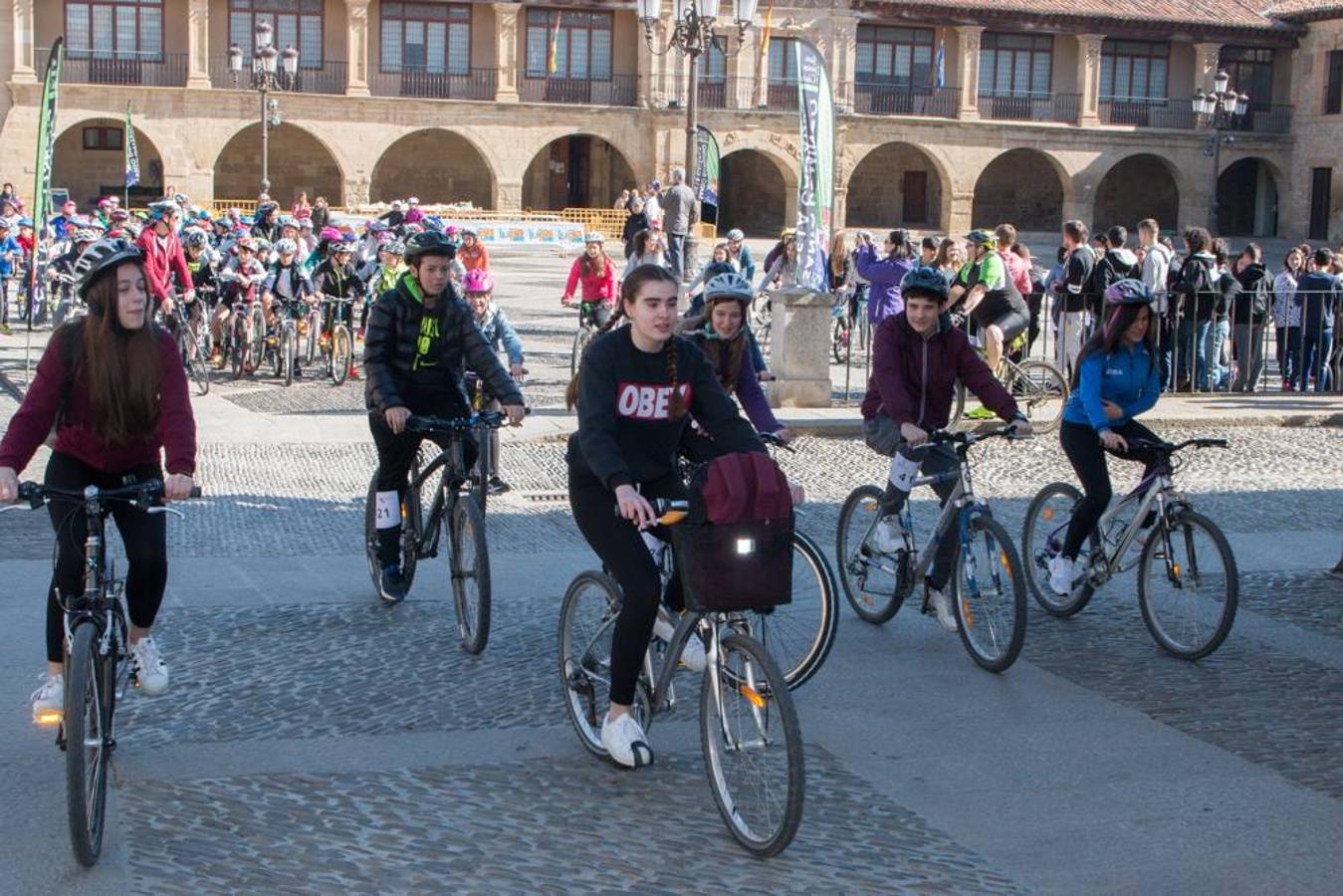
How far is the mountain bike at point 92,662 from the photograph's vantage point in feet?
14.9

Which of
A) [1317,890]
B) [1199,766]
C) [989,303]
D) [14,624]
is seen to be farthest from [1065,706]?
[989,303]

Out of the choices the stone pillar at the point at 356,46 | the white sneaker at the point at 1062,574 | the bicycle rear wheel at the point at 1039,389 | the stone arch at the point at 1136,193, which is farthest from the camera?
the stone arch at the point at 1136,193

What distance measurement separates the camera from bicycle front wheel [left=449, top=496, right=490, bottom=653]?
22.8 ft

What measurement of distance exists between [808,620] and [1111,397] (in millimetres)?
1908

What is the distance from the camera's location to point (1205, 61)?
51.8m

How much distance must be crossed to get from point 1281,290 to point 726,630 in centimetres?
1383

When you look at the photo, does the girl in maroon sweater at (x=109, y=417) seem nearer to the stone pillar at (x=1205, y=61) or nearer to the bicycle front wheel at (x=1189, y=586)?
the bicycle front wheel at (x=1189, y=586)

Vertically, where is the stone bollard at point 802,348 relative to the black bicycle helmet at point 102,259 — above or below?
below

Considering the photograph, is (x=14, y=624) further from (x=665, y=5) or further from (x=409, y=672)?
(x=665, y=5)

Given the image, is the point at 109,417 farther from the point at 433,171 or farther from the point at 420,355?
the point at 433,171

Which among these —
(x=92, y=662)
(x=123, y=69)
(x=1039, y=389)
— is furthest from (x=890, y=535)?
(x=123, y=69)

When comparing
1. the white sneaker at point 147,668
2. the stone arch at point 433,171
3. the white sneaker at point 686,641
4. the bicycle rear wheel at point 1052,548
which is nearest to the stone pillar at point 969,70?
the stone arch at point 433,171

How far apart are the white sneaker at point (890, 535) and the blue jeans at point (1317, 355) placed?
1065cm

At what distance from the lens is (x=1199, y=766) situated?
19.0 ft
